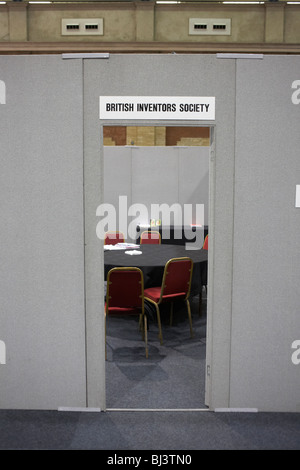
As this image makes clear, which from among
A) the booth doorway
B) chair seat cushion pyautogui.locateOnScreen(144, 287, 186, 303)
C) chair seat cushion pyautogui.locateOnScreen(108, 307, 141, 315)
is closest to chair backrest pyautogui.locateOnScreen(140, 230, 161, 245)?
the booth doorway

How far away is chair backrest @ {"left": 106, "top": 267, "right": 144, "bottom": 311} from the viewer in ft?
12.0

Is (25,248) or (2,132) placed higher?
(2,132)

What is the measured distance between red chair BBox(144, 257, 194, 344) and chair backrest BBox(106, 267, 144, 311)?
36 cm

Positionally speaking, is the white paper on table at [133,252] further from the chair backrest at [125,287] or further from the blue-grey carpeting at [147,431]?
the blue-grey carpeting at [147,431]

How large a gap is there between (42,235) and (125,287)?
44.9 inches

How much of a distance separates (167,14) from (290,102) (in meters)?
8.38

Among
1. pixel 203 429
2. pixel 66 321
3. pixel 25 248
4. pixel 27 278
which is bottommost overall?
pixel 203 429

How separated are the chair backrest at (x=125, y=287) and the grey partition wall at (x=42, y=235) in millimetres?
855

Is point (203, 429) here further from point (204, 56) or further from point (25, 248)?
point (204, 56)

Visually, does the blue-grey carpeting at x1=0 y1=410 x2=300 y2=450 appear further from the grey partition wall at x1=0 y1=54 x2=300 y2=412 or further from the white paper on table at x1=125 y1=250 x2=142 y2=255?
the white paper on table at x1=125 y1=250 x2=142 y2=255
